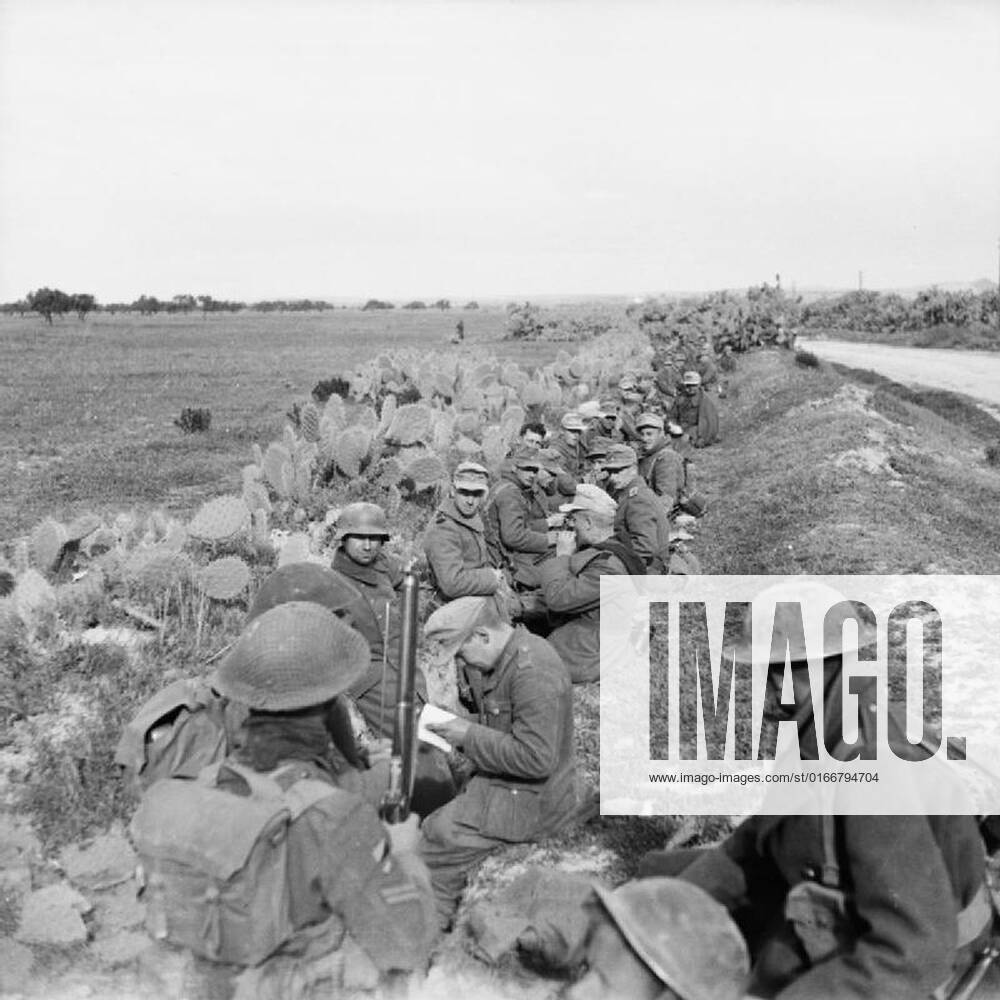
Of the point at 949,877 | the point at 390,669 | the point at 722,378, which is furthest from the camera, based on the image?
the point at 722,378

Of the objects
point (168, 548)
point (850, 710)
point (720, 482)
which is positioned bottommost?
point (720, 482)

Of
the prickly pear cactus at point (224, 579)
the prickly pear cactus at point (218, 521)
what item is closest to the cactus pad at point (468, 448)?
the prickly pear cactus at point (218, 521)

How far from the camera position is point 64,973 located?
150 inches

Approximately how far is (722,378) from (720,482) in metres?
11.7

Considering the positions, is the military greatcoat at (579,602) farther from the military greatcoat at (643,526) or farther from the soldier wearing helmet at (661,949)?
the soldier wearing helmet at (661,949)

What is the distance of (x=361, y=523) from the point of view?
225 inches

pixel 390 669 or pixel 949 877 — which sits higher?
pixel 949 877

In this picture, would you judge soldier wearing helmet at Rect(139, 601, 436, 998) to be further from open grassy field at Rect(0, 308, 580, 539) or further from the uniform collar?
open grassy field at Rect(0, 308, 580, 539)

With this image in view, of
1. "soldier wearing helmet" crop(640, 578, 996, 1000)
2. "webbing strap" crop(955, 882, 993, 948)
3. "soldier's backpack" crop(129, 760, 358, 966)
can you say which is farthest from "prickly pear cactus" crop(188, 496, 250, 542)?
"webbing strap" crop(955, 882, 993, 948)

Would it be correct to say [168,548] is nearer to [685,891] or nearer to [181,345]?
[685,891]

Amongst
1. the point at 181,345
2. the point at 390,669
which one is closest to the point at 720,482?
the point at 390,669

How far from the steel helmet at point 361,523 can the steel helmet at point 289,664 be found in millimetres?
2707

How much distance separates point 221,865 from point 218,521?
5.41 meters

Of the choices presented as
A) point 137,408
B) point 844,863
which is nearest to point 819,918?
point 844,863
